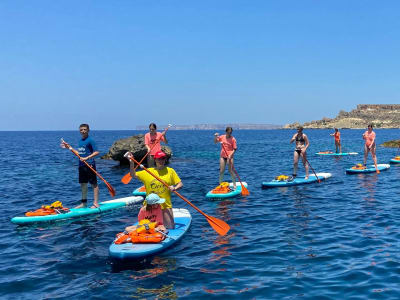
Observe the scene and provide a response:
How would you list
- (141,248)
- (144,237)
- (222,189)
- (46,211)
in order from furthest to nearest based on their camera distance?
1. (222,189)
2. (46,211)
3. (144,237)
4. (141,248)

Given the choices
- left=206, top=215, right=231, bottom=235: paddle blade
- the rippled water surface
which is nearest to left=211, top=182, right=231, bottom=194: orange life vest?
the rippled water surface

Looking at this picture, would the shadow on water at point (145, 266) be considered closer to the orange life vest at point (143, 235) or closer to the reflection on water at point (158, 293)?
the orange life vest at point (143, 235)

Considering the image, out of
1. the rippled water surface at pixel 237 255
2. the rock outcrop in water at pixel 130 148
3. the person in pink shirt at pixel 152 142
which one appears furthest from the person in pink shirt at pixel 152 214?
the rock outcrop in water at pixel 130 148

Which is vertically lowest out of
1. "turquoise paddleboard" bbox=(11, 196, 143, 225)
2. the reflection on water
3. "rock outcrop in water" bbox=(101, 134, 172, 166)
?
the reflection on water

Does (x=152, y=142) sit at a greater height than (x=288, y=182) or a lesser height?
greater

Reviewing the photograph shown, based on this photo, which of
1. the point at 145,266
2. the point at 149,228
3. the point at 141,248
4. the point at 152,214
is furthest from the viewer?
the point at 152,214

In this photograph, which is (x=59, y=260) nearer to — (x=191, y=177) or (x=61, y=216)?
(x=61, y=216)

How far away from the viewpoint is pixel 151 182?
29.1 ft

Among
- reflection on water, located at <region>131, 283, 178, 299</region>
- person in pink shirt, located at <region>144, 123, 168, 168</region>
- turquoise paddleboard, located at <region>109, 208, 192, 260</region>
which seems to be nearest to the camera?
reflection on water, located at <region>131, 283, 178, 299</region>

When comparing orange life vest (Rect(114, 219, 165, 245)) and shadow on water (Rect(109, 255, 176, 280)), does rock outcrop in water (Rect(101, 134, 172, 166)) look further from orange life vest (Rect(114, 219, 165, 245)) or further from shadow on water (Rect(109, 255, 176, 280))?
shadow on water (Rect(109, 255, 176, 280))

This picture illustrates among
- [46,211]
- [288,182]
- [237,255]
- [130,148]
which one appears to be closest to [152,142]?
[46,211]

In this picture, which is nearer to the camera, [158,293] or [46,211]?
[158,293]

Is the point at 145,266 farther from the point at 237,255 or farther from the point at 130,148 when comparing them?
the point at 130,148

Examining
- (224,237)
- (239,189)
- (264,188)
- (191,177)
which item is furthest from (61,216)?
(191,177)
